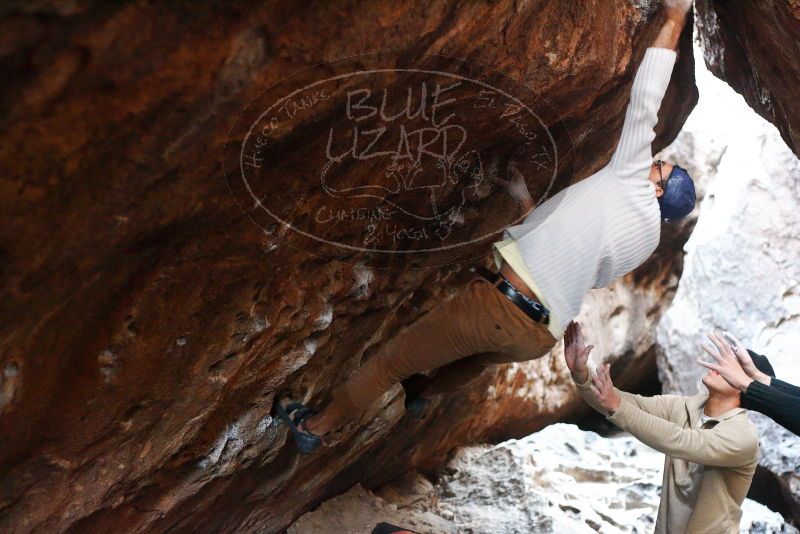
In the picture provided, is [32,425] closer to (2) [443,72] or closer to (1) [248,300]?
(1) [248,300]

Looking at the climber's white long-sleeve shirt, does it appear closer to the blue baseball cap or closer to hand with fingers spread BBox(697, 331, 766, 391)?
the blue baseball cap

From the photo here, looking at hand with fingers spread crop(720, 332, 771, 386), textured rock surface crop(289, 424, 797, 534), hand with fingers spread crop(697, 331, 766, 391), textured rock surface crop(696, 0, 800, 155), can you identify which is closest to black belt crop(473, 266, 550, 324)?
hand with fingers spread crop(697, 331, 766, 391)

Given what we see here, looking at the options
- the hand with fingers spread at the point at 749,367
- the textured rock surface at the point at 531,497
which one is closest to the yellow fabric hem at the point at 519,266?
the hand with fingers spread at the point at 749,367

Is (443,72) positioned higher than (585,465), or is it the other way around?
(443,72)

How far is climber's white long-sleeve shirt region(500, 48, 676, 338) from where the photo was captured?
8.18 ft

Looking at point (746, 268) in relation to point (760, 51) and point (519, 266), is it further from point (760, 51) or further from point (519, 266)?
point (519, 266)

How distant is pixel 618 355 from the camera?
19.4 feet

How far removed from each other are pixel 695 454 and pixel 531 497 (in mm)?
1711

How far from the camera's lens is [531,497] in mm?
4375

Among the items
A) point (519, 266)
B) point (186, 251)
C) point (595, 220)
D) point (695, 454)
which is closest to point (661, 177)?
point (595, 220)

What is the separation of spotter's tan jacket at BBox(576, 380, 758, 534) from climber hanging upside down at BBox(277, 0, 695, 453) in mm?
502

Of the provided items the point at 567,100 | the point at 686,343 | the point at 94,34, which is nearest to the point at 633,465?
the point at 686,343

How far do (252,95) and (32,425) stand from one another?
1156 millimetres

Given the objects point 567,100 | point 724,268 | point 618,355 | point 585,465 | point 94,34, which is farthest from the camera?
point 618,355
